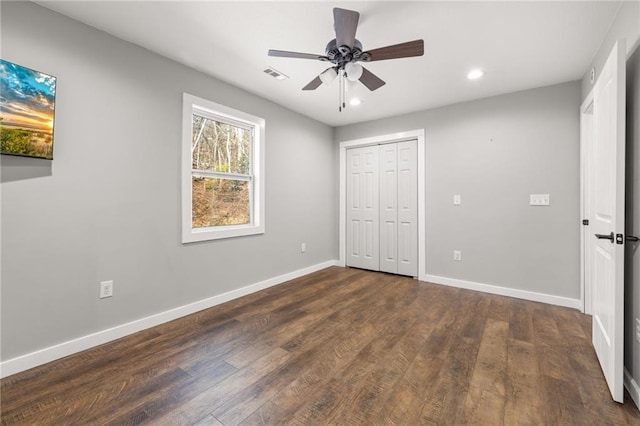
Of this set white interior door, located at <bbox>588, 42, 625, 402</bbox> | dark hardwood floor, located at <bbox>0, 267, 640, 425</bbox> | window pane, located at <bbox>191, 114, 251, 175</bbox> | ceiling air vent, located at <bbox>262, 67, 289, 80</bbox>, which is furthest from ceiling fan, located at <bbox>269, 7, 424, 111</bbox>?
dark hardwood floor, located at <bbox>0, 267, 640, 425</bbox>

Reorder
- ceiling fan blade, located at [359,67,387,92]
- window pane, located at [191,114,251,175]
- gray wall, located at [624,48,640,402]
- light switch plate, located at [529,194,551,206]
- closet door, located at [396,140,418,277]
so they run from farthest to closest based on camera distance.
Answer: closet door, located at [396,140,418,277] < light switch plate, located at [529,194,551,206] < window pane, located at [191,114,251,175] < ceiling fan blade, located at [359,67,387,92] < gray wall, located at [624,48,640,402]

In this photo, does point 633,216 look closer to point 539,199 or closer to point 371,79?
point 539,199

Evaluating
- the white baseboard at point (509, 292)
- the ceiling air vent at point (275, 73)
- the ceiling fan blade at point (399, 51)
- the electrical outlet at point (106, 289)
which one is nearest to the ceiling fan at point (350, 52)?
the ceiling fan blade at point (399, 51)

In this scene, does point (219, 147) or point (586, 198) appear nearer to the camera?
point (586, 198)

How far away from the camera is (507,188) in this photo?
3.35 meters

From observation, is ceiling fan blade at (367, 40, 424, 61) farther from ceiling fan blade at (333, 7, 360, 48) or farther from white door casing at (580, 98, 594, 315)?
white door casing at (580, 98, 594, 315)

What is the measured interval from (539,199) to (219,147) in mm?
3805

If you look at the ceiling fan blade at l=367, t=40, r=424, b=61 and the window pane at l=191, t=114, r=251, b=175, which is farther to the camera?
the window pane at l=191, t=114, r=251, b=175

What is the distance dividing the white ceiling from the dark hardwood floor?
2505mm

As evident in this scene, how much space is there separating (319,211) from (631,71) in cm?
359

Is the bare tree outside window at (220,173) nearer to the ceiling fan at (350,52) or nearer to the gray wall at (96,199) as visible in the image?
the gray wall at (96,199)

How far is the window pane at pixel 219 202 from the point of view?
2.99 metres

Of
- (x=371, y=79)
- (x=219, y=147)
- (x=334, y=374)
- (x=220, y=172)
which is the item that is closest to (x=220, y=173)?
(x=220, y=172)

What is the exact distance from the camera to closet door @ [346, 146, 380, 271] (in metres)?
4.48
